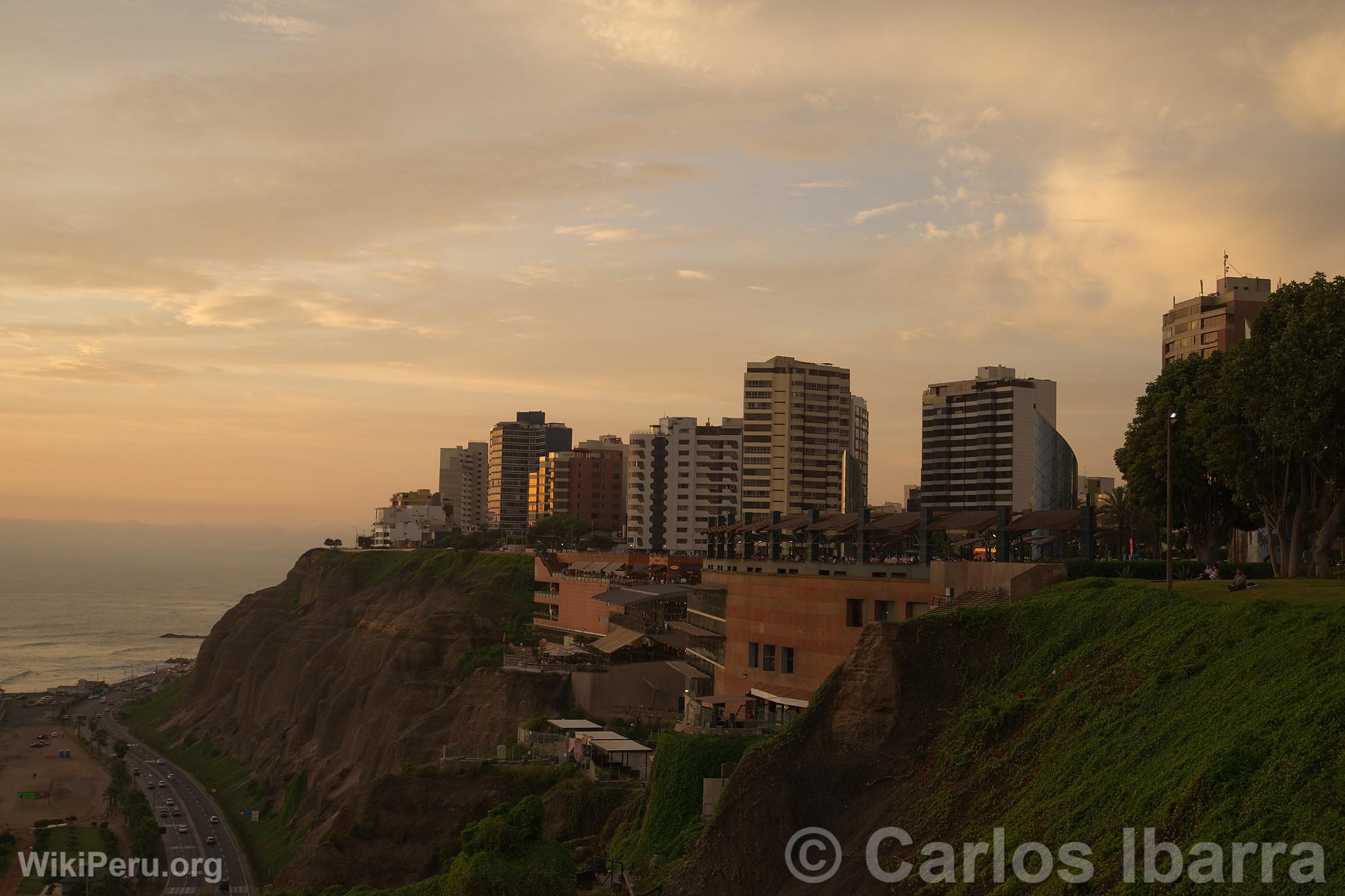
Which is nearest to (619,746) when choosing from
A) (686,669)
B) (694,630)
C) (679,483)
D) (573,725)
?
(573,725)

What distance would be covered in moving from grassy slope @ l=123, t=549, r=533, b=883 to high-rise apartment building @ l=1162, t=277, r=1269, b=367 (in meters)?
69.7

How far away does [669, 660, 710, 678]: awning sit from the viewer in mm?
66688

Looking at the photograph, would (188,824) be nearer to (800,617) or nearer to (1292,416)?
(800,617)

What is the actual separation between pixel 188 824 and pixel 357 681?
1816cm

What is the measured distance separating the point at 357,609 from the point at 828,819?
4333 inches

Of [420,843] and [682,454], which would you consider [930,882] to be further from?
[682,454]

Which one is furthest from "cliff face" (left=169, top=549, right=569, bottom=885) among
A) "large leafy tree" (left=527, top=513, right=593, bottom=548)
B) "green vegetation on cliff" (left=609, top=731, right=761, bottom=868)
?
"large leafy tree" (left=527, top=513, right=593, bottom=548)

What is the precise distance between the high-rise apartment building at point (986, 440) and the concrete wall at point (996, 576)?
354ft

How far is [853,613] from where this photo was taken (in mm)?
48594

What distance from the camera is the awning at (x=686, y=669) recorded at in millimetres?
66688

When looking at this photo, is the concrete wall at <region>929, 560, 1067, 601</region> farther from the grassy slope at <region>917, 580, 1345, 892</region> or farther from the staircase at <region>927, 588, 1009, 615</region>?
the grassy slope at <region>917, 580, 1345, 892</region>

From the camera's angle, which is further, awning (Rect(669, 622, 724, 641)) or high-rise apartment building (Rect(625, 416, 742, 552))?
high-rise apartment building (Rect(625, 416, 742, 552))

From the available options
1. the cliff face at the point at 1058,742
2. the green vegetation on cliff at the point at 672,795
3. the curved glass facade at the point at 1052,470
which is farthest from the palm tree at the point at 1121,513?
the curved glass facade at the point at 1052,470

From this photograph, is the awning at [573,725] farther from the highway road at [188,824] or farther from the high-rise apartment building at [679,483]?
the high-rise apartment building at [679,483]
